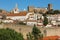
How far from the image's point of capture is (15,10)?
6588 centimetres

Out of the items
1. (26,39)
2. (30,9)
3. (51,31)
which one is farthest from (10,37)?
(30,9)

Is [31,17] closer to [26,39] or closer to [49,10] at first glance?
[49,10]

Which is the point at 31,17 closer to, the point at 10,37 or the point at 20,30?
the point at 20,30

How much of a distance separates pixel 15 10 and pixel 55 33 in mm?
33260

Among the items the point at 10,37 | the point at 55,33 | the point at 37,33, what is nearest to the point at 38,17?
the point at 55,33

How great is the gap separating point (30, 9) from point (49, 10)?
15.7 ft

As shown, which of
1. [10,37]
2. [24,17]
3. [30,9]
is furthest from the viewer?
[30,9]

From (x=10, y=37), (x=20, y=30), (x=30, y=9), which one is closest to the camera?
(x=10, y=37)

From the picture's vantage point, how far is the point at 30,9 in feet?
208

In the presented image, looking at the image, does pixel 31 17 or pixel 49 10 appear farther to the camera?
pixel 49 10

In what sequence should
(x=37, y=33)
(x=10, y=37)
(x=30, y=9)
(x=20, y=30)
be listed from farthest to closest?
(x=30, y=9)
(x=20, y=30)
(x=37, y=33)
(x=10, y=37)

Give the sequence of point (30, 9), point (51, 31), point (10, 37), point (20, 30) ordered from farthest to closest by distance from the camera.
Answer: point (30, 9)
point (51, 31)
point (20, 30)
point (10, 37)

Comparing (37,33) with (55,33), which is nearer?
(37,33)

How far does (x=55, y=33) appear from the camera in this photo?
33625mm
